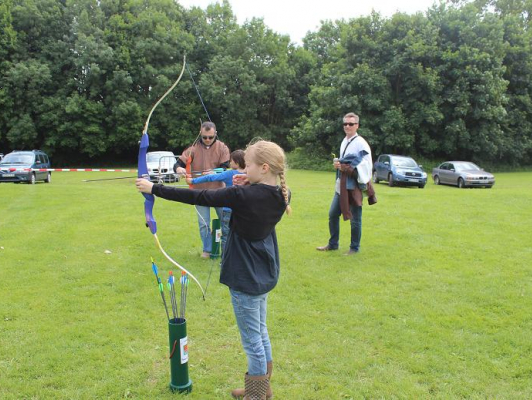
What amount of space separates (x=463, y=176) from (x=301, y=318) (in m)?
18.4

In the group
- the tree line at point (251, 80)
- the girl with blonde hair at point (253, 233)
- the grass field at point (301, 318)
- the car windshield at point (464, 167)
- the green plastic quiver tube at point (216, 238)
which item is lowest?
the grass field at point (301, 318)

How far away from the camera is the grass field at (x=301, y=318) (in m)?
3.30

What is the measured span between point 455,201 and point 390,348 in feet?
31.2

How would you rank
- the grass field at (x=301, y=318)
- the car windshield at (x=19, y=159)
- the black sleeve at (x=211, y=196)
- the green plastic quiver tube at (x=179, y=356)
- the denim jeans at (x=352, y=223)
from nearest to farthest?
A: the black sleeve at (x=211, y=196) < the green plastic quiver tube at (x=179, y=356) < the grass field at (x=301, y=318) < the denim jeans at (x=352, y=223) < the car windshield at (x=19, y=159)

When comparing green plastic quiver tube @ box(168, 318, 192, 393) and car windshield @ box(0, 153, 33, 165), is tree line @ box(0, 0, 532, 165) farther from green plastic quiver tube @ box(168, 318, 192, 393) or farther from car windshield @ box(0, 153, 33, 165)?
green plastic quiver tube @ box(168, 318, 192, 393)

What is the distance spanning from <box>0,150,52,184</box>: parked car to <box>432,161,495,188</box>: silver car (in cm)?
1818

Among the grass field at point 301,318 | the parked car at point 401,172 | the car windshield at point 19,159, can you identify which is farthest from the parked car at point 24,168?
the parked car at point 401,172

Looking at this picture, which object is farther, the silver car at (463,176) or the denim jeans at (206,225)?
the silver car at (463,176)

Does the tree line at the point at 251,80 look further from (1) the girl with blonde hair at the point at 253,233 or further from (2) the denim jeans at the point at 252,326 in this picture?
(2) the denim jeans at the point at 252,326

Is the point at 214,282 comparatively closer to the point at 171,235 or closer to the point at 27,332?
the point at 27,332

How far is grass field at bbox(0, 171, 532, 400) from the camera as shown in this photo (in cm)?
330

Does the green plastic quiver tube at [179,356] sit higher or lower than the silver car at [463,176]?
lower

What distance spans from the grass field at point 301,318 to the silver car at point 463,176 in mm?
13064

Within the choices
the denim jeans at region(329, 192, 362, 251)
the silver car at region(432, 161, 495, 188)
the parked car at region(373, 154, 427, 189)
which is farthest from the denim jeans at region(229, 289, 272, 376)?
the silver car at region(432, 161, 495, 188)
